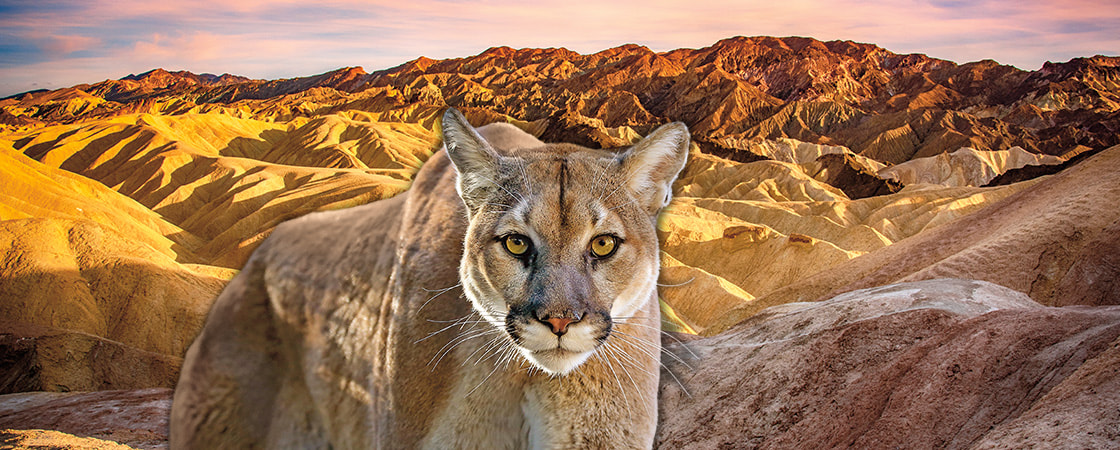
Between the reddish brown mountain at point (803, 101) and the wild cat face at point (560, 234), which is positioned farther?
the reddish brown mountain at point (803, 101)

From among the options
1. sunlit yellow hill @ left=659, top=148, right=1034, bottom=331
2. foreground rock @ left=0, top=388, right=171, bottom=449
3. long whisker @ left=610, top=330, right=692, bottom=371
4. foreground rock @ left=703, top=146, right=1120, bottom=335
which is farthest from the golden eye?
sunlit yellow hill @ left=659, top=148, right=1034, bottom=331

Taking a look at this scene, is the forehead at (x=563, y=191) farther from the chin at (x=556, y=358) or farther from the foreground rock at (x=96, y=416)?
the foreground rock at (x=96, y=416)

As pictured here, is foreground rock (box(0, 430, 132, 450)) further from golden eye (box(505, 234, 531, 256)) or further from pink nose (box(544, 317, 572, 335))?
pink nose (box(544, 317, 572, 335))

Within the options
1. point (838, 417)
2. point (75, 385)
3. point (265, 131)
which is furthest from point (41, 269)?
point (265, 131)

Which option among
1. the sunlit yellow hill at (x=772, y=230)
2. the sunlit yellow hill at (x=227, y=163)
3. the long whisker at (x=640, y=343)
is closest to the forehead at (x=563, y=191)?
the long whisker at (x=640, y=343)

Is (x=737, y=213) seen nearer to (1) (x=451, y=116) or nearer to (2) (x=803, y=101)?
(1) (x=451, y=116)

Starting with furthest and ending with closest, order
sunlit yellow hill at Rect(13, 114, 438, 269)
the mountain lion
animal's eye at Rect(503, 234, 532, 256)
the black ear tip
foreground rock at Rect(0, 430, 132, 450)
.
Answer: sunlit yellow hill at Rect(13, 114, 438, 269), foreground rock at Rect(0, 430, 132, 450), animal's eye at Rect(503, 234, 532, 256), the black ear tip, the mountain lion

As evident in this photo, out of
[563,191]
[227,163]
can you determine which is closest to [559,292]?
[563,191]
